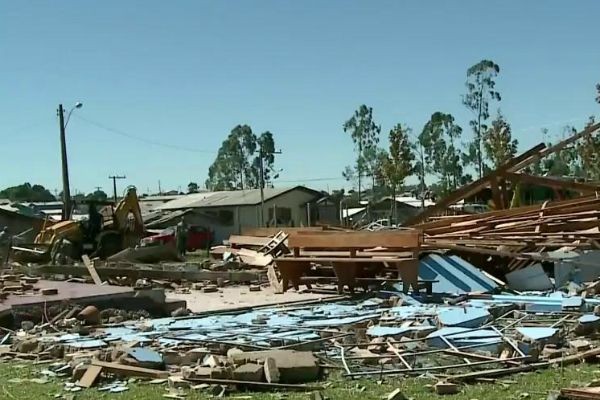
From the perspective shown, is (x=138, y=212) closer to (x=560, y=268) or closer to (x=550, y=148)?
(x=550, y=148)

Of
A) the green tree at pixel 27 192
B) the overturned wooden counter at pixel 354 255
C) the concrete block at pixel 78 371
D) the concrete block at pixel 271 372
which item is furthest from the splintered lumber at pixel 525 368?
the green tree at pixel 27 192

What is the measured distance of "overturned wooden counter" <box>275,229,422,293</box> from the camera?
1527 centimetres

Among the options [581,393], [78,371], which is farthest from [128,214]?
[581,393]

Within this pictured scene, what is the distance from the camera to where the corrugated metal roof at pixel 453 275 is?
1452 cm

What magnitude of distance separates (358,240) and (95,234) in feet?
49.7

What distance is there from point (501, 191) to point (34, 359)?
577 inches

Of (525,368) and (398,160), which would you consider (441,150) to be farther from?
(525,368)

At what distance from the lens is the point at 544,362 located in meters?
7.98

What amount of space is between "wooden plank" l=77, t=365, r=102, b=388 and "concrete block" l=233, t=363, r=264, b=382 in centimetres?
136

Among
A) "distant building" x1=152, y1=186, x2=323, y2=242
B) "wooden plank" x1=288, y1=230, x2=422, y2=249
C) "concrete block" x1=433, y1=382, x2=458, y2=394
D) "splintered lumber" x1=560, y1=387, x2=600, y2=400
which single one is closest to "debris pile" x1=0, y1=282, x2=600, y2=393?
"concrete block" x1=433, y1=382, x2=458, y2=394

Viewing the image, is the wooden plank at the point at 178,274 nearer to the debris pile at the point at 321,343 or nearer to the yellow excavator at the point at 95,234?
the debris pile at the point at 321,343

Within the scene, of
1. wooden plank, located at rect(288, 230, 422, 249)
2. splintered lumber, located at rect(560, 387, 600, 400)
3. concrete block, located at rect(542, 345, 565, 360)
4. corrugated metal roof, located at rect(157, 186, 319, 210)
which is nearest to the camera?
splintered lumber, located at rect(560, 387, 600, 400)

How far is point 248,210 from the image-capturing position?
187 ft

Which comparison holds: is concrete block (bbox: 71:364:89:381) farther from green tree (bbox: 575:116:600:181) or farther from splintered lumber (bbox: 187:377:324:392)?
green tree (bbox: 575:116:600:181)
